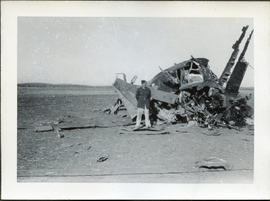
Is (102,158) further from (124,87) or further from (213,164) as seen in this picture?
(213,164)

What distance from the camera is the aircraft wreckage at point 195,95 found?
550cm

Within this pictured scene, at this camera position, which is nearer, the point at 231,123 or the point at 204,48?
the point at 204,48

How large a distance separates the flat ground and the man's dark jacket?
0.52 metres

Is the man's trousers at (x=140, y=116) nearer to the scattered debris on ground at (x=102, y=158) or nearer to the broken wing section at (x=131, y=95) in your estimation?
the broken wing section at (x=131, y=95)

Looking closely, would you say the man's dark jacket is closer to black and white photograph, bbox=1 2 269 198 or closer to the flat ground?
black and white photograph, bbox=1 2 269 198

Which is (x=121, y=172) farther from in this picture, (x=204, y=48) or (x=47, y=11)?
(x=47, y=11)

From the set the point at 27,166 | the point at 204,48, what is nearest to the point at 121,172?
the point at 27,166

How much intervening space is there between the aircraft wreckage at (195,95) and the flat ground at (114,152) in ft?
1.06

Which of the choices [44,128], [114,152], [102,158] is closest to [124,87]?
[114,152]

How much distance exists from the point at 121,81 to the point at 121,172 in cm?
148

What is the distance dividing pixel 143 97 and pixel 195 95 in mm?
1022

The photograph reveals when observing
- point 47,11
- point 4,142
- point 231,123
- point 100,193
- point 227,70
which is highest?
point 47,11

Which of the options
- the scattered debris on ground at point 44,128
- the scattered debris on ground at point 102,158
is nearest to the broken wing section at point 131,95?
the scattered debris on ground at point 102,158

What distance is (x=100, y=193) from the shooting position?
495cm
